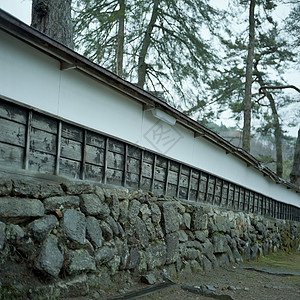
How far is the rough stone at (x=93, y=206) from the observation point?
17.3 ft

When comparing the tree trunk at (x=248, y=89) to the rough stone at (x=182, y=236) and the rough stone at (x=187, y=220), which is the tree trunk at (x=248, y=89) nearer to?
the rough stone at (x=187, y=220)

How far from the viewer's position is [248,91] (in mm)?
15500

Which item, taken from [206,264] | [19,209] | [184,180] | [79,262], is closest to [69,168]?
[19,209]

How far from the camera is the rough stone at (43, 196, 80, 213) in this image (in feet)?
15.5

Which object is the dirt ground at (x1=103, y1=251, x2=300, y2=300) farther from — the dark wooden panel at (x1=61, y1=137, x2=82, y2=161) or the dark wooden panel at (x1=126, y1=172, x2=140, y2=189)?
the dark wooden panel at (x1=61, y1=137, x2=82, y2=161)

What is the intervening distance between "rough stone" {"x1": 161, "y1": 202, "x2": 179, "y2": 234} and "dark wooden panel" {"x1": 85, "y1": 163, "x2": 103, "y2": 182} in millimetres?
1758

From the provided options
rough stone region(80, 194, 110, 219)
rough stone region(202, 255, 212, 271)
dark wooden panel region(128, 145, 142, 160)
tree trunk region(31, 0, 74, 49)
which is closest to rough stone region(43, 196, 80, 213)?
rough stone region(80, 194, 110, 219)

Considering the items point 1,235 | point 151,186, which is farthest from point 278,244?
point 1,235

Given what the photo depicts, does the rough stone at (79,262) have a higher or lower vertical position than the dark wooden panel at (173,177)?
lower

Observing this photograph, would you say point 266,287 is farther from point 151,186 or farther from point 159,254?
point 151,186

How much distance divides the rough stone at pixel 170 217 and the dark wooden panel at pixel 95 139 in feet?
6.46

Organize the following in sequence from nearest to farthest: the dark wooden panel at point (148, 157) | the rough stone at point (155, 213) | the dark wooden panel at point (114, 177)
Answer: the dark wooden panel at point (114, 177) < the rough stone at point (155, 213) < the dark wooden panel at point (148, 157)

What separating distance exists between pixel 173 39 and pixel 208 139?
705 cm

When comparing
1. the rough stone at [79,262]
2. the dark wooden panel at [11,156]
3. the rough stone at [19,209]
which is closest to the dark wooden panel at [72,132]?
the dark wooden panel at [11,156]
